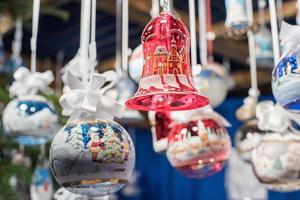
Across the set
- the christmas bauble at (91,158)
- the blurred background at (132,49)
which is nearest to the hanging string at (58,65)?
the blurred background at (132,49)

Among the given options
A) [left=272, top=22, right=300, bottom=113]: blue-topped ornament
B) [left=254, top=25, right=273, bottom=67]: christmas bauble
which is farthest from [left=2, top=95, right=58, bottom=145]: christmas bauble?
[left=254, top=25, right=273, bottom=67]: christmas bauble

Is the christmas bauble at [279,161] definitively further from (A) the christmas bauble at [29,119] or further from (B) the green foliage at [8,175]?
(B) the green foliage at [8,175]

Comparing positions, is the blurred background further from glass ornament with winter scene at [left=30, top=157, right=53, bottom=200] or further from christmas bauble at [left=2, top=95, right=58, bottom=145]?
christmas bauble at [left=2, top=95, right=58, bottom=145]

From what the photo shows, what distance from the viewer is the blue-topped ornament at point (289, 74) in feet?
2.93

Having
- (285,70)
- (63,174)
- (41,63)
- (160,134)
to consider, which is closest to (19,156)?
(160,134)

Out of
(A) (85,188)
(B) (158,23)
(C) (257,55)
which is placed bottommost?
(A) (85,188)

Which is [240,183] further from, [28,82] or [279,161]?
[279,161]

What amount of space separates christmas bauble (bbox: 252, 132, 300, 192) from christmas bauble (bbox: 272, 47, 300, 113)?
0.21 metres

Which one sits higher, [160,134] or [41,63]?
[41,63]

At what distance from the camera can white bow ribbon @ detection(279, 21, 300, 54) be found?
3.04ft

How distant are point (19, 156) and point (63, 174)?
1.03 m

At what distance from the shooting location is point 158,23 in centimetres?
97

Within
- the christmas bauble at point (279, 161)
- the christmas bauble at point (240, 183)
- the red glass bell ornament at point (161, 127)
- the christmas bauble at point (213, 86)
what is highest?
the christmas bauble at point (213, 86)

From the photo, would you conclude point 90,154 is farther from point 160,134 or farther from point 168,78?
point 160,134
